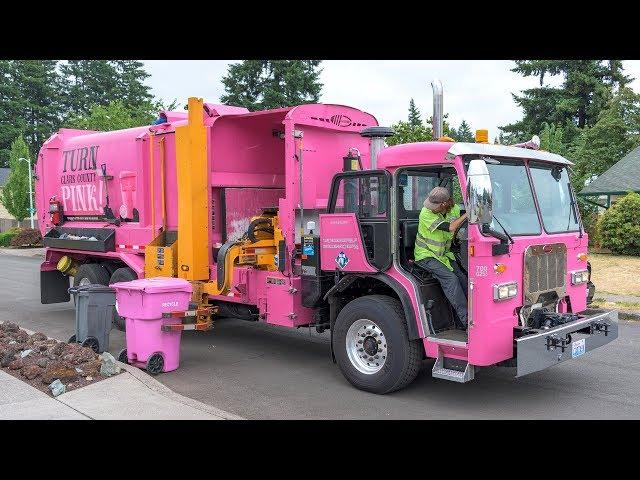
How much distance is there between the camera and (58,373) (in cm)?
609

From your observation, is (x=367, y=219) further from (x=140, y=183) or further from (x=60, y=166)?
(x=60, y=166)

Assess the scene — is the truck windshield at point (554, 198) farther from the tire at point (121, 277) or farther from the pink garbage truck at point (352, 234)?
the tire at point (121, 277)

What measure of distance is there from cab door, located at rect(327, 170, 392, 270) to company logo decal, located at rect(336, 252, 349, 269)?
271 millimetres

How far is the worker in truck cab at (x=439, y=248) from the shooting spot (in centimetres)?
578

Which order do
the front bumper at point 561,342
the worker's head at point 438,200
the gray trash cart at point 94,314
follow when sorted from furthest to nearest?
the gray trash cart at point 94,314, the worker's head at point 438,200, the front bumper at point 561,342

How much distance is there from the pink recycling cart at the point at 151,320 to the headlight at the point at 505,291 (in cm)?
371

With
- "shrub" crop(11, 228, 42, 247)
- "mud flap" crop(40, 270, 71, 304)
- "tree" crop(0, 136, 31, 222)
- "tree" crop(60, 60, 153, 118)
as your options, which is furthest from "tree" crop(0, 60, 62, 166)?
"mud flap" crop(40, 270, 71, 304)

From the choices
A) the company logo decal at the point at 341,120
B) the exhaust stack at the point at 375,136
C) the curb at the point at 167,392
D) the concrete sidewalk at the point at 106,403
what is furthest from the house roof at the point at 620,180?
the concrete sidewalk at the point at 106,403

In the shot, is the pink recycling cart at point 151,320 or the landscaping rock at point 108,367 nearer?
the landscaping rock at point 108,367

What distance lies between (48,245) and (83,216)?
114 cm

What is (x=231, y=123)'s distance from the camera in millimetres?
8336

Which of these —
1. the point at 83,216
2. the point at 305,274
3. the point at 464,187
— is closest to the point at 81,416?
the point at 305,274

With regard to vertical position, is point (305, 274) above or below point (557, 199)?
below

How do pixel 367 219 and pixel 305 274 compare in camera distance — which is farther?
pixel 305 274
